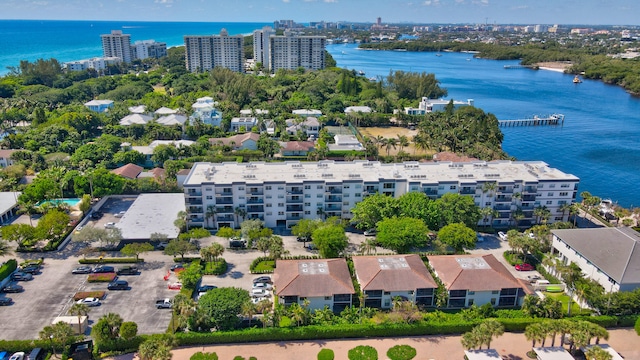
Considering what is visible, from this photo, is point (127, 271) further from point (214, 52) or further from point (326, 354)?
point (214, 52)

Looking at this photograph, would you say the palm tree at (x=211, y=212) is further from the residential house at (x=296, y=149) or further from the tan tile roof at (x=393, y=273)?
the residential house at (x=296, y=149)

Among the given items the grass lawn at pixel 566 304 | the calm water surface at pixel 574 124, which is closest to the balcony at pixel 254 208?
the grass lawn at pixel 566 304

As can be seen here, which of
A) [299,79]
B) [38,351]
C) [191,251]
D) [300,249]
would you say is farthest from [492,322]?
[299,79]

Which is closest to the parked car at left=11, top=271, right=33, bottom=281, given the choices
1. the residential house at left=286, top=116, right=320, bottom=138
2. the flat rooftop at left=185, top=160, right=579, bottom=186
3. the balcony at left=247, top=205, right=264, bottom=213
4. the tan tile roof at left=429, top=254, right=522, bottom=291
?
the flat rooftop at left=185, top=160, right=579, bottom=186

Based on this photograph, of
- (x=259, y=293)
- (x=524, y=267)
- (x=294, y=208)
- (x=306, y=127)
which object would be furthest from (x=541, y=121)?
(x=259, y=293)

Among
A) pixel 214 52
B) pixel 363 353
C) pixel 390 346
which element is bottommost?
pixel 390 346

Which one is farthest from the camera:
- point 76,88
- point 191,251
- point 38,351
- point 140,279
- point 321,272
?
point 76,88

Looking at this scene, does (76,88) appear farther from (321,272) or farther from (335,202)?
(321,272)
